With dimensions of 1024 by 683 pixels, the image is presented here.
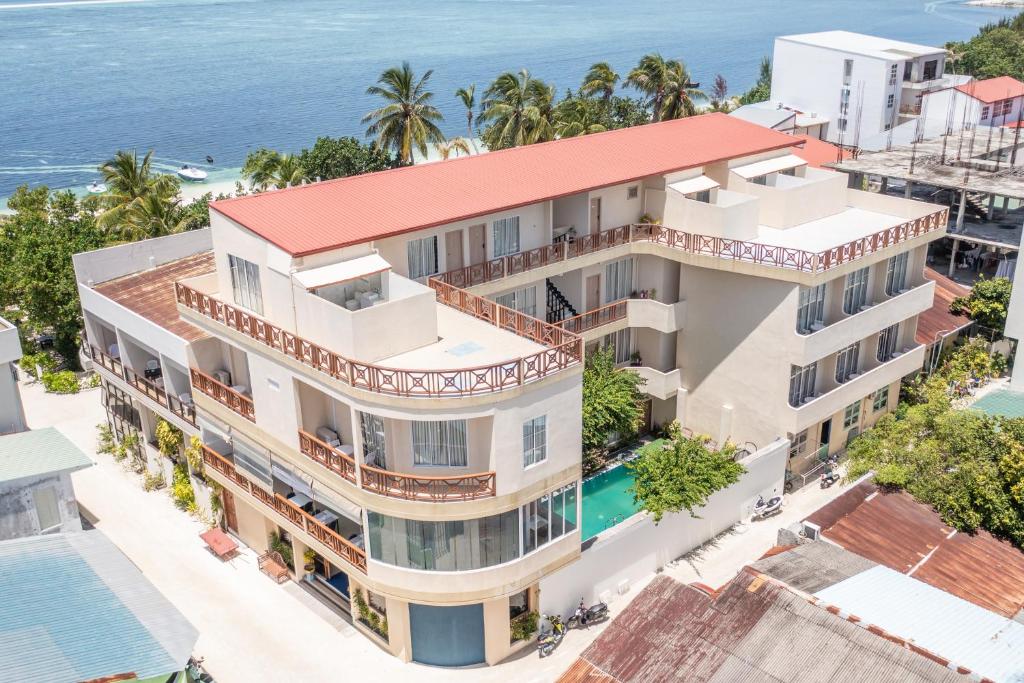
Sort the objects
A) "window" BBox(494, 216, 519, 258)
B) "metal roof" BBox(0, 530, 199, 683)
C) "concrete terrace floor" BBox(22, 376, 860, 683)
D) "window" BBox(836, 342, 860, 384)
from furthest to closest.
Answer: "window" BBox(836, 342, 860, 384) → "window" BBox(494, 216, 519, 258) → "concrete terrace floor" BBox(22, 376, 860, 683) → "metal roof" BBox(0, 530, 199, 683)

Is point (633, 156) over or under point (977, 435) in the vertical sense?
over

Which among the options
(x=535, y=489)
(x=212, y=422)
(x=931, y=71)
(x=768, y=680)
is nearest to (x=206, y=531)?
(x=212, y=422)

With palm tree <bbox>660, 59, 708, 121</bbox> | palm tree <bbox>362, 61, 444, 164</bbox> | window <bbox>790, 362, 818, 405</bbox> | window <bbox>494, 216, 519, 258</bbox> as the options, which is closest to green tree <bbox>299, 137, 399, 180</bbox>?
palm tree <bbox>362, 61, 444, 164</bbox>

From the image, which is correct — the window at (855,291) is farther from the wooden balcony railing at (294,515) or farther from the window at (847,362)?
the wooden balcony railing at (294,515)

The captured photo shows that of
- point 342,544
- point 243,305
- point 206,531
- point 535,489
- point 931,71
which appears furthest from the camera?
point 931,71

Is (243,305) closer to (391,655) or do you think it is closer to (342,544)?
(342,544)

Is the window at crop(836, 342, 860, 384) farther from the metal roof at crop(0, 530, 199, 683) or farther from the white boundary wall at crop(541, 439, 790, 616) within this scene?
the metal roof at crop(0, 530, 199, 683)

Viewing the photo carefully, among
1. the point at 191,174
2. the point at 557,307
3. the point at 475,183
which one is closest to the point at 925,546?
the point at 557,307
